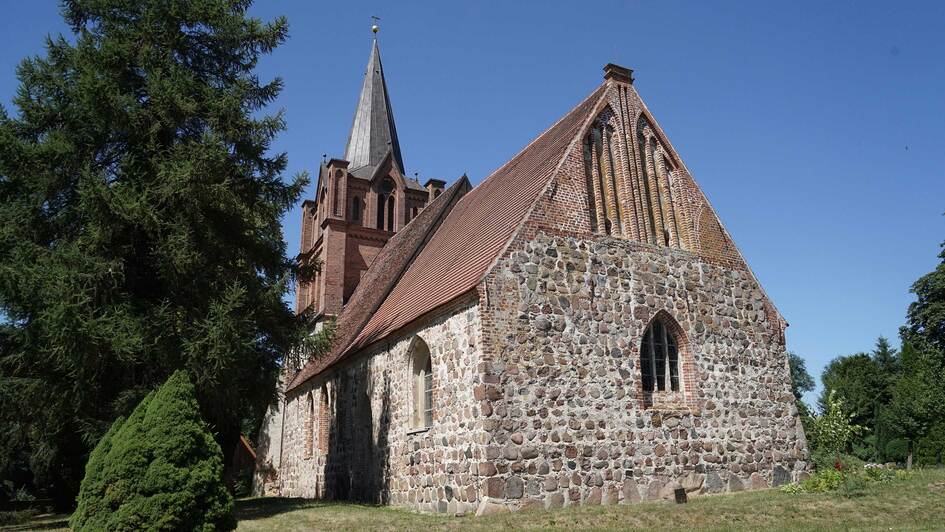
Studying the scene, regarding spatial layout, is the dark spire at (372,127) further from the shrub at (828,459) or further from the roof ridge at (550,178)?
the shrub at (828,459)

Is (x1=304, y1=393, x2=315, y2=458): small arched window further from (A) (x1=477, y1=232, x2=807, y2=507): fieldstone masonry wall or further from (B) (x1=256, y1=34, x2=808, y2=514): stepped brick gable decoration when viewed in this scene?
(A) (x1=477, y1=232, x2=807, y2=507): fieldstone masonry wall

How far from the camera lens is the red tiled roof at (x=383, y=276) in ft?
68.7

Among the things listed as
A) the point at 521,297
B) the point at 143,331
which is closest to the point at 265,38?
the point at 143,331

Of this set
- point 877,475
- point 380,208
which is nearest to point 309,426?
point 380,208

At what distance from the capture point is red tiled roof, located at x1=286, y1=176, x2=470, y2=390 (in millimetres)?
20938

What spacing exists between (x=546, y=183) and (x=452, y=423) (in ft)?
17.4

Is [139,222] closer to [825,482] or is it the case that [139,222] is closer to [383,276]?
[383,276]

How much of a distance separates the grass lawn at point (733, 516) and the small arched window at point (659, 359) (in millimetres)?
2603

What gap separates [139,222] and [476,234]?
7.19 m

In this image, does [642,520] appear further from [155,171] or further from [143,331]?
[155,171]

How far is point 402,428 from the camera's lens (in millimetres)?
15234

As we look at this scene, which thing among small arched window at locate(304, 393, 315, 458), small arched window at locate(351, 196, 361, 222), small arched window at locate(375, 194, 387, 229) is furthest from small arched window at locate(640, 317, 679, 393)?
small arched window at locate(351, 196, 361, 222)

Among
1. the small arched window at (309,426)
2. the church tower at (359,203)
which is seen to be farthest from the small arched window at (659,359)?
the church tower at (359,203)

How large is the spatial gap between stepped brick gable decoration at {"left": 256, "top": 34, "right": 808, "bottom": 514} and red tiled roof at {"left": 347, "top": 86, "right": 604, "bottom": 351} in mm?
83
